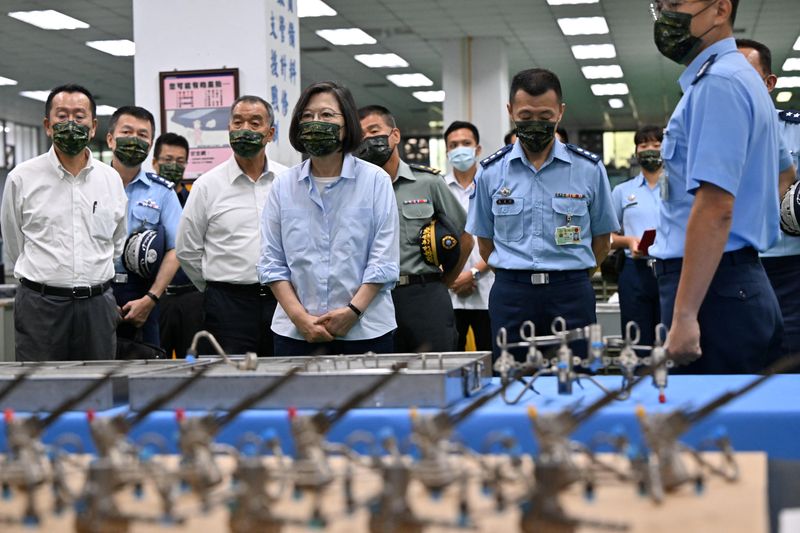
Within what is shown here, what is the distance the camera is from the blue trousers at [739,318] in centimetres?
256

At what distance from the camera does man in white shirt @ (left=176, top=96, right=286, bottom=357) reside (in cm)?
400

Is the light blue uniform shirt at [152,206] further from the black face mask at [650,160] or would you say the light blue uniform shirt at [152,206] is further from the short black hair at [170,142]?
the black face mask at [650,160]

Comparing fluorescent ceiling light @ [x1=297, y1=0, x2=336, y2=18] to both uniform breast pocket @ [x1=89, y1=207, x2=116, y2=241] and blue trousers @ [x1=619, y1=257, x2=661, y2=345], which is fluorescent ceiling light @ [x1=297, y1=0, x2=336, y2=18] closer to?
blue trousers @ [x1=619, y1=257, x2=661, y2=345]

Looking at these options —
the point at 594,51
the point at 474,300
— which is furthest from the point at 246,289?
the point at 594,51

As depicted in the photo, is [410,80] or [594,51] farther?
[410,80]

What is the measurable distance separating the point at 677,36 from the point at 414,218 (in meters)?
1.91

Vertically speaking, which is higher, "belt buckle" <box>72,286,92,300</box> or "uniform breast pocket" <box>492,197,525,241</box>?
"uniform breast pocket" <box>492,197,525,241</box>

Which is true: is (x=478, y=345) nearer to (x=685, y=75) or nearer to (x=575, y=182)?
(x=575, y=182)

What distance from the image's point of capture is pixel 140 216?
15.6 feet

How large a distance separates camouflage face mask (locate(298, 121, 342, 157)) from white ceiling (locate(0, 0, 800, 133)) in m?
7.67

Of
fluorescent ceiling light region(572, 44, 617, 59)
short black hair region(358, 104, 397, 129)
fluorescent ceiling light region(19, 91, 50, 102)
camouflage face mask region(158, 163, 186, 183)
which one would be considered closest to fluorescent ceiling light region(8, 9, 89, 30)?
fluorescent ceiling light region(19, 91, 50, 102)

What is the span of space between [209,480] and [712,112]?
163cm

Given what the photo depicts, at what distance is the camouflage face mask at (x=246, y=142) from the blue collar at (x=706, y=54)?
1922 mm

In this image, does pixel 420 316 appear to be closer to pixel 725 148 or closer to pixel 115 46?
pixel 725 148
